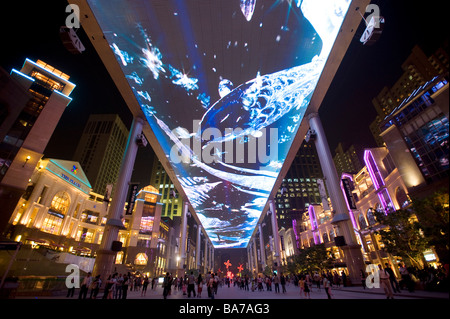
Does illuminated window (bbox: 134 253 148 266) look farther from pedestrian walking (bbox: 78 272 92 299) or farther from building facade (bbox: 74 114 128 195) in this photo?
building facade (bbox: 74 114 128 195)

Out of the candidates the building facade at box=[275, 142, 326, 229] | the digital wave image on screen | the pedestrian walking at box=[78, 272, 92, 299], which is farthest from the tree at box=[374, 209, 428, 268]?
the building facade at box=[275, 142, 326, 229]

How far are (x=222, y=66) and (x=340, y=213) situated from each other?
11349 millimetres

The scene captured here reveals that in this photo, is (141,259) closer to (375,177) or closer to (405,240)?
(405,240)

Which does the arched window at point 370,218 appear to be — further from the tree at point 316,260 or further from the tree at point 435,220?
the tree at point 435,220

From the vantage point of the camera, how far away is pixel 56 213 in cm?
3288

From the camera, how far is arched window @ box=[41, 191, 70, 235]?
103 ft

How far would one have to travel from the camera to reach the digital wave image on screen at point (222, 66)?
31.9 ft

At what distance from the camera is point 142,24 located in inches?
398

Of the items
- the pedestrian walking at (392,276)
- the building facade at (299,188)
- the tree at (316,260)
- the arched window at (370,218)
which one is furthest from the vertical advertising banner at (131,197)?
the building facade at (299,188)

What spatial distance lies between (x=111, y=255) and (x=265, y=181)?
17530 millimetres

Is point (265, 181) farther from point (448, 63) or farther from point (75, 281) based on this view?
point (448, 63)

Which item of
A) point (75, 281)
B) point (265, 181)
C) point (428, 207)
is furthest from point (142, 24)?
point (265, 181)

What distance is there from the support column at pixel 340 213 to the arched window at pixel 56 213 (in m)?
38.6
